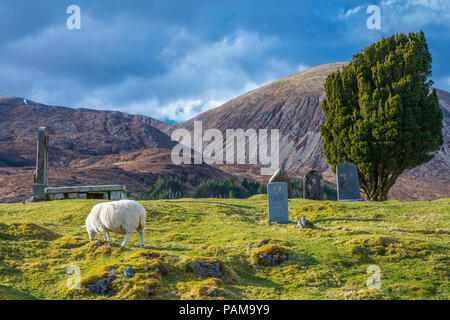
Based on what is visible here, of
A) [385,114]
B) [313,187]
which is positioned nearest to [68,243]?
Answer: [313,187]

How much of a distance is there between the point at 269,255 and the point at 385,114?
2688 centimetres

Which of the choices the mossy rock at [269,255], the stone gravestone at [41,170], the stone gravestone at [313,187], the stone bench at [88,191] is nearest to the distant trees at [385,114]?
the stone gravestone at [313,187]

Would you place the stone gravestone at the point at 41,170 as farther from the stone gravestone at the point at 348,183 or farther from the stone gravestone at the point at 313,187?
the stone gravestone at the point at 348,183

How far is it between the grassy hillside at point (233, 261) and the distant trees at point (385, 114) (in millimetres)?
14697

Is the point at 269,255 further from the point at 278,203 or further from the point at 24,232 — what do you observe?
the point at 24,232

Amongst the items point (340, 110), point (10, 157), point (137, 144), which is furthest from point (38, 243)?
point (137, 144)

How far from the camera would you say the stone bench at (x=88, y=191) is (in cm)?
3312

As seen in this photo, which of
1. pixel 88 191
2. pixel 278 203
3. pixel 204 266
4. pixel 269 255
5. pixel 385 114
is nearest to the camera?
pixel 204 266

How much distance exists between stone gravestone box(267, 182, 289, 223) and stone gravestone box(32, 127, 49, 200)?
750 inches

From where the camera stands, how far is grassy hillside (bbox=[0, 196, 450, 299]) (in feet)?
39.9

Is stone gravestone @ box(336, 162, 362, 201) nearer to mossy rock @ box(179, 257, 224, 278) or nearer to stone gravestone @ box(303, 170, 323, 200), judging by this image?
stone gravestone @ box(303, 170, 323, 200)

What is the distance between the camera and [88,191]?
3375 centimetres

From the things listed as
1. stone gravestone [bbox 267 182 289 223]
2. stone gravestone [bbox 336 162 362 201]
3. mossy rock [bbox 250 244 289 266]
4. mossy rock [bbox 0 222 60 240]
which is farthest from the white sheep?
stone gravestone [bbox 336 162 362 201]

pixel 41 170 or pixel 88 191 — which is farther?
pixel 41 170
